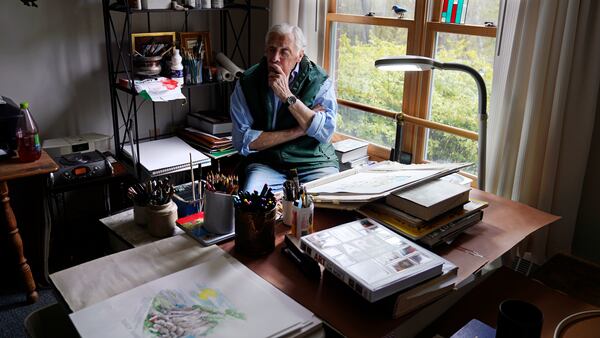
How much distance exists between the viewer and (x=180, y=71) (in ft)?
9.12

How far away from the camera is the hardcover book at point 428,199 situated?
4.91 ft

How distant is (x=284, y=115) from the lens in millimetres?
2537

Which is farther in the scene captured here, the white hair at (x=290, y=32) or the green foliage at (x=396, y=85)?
the white hair at (x=290, y=32)

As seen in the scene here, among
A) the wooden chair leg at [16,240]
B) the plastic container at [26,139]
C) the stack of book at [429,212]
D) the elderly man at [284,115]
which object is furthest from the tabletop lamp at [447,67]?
the wooden chair leg at [16,240]

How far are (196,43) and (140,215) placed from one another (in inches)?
64.0

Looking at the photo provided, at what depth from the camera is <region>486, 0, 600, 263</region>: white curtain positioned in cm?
182

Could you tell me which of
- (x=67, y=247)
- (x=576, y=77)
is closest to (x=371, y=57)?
(x=576, y=77)

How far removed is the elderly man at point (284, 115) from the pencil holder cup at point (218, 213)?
957 mm

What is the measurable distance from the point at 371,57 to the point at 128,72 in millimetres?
1295

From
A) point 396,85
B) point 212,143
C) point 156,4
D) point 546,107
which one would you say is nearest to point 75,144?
point 212,143

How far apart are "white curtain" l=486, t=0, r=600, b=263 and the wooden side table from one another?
6.03 ft

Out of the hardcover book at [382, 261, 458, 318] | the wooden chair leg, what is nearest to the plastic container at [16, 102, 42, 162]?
the wooden chair leg

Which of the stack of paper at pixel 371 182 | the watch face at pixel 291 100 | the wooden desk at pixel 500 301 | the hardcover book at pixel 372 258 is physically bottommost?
the wooden desk at pixel 500 301

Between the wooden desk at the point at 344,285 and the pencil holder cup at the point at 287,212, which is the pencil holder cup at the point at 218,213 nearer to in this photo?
the wooden desk at the point at 344,285
